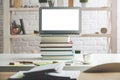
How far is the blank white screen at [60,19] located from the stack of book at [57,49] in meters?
0.09

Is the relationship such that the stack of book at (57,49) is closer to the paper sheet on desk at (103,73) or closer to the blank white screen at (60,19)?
the blank white screen at (60,19)

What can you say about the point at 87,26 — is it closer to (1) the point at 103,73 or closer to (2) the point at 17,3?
(2) the point at 17,3

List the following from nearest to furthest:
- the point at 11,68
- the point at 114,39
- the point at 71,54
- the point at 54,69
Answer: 1. the point at 54,69
2. the point at 11,68
3. the point at 71,54
4. the point at 114,39

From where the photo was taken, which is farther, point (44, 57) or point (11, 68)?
point (44, 57)

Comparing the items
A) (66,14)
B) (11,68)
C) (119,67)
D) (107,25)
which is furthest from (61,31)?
(107,25)

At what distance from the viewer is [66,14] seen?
2203 mm

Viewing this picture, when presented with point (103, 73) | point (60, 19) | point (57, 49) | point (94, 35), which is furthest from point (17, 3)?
point (103, 73)

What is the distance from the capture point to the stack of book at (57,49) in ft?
6.97

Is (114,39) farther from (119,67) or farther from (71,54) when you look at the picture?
(119,67)

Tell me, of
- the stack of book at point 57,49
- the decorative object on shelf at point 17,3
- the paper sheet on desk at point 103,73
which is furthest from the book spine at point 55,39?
the decorative object on shelf at point 17,3

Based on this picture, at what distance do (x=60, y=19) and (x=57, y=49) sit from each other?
242 millimetres

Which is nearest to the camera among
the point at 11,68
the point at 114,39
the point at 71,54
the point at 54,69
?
the point at 54,69

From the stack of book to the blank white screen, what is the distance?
0.09 meters

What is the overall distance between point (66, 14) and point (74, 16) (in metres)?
0.06
